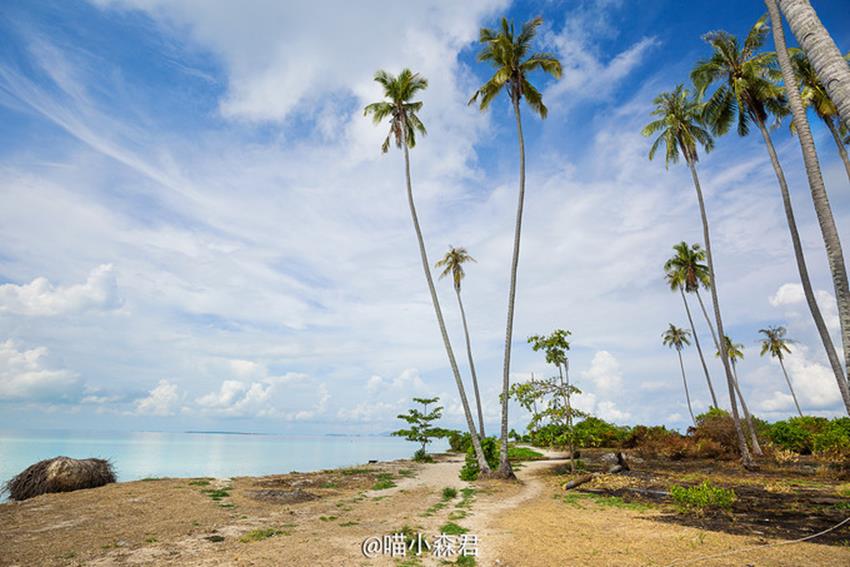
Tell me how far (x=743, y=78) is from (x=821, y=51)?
17.4 meters

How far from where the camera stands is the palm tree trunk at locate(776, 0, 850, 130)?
5.24 m

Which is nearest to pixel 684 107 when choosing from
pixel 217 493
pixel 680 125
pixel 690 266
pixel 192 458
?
pixel 680 125

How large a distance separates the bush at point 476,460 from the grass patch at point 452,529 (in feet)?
31.8

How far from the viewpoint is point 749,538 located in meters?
7.94

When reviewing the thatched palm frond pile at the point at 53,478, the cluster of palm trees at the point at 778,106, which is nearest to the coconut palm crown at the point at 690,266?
the cluster of palm trees at the point at 778,106

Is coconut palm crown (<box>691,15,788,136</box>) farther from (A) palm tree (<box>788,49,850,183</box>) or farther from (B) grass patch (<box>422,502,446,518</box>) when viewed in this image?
(B) grass patch (<box>422,502,446,518</box>)

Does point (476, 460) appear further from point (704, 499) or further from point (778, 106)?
point (778, 106)

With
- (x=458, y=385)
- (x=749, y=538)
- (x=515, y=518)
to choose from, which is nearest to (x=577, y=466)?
(x=458, y=385)

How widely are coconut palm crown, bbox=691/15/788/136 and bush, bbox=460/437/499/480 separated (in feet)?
64.9

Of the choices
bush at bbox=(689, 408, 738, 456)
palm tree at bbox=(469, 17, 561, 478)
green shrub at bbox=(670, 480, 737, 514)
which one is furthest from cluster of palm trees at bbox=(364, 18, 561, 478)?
bush at bbox=(689, 408, 738, 456)

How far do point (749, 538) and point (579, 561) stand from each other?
3716mm

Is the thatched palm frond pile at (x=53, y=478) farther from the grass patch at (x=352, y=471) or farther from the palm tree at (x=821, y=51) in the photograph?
the palm tree at (x=821, y=51)

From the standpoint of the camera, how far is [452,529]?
958 centimetres

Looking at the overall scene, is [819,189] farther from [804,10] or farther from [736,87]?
[736,87]
